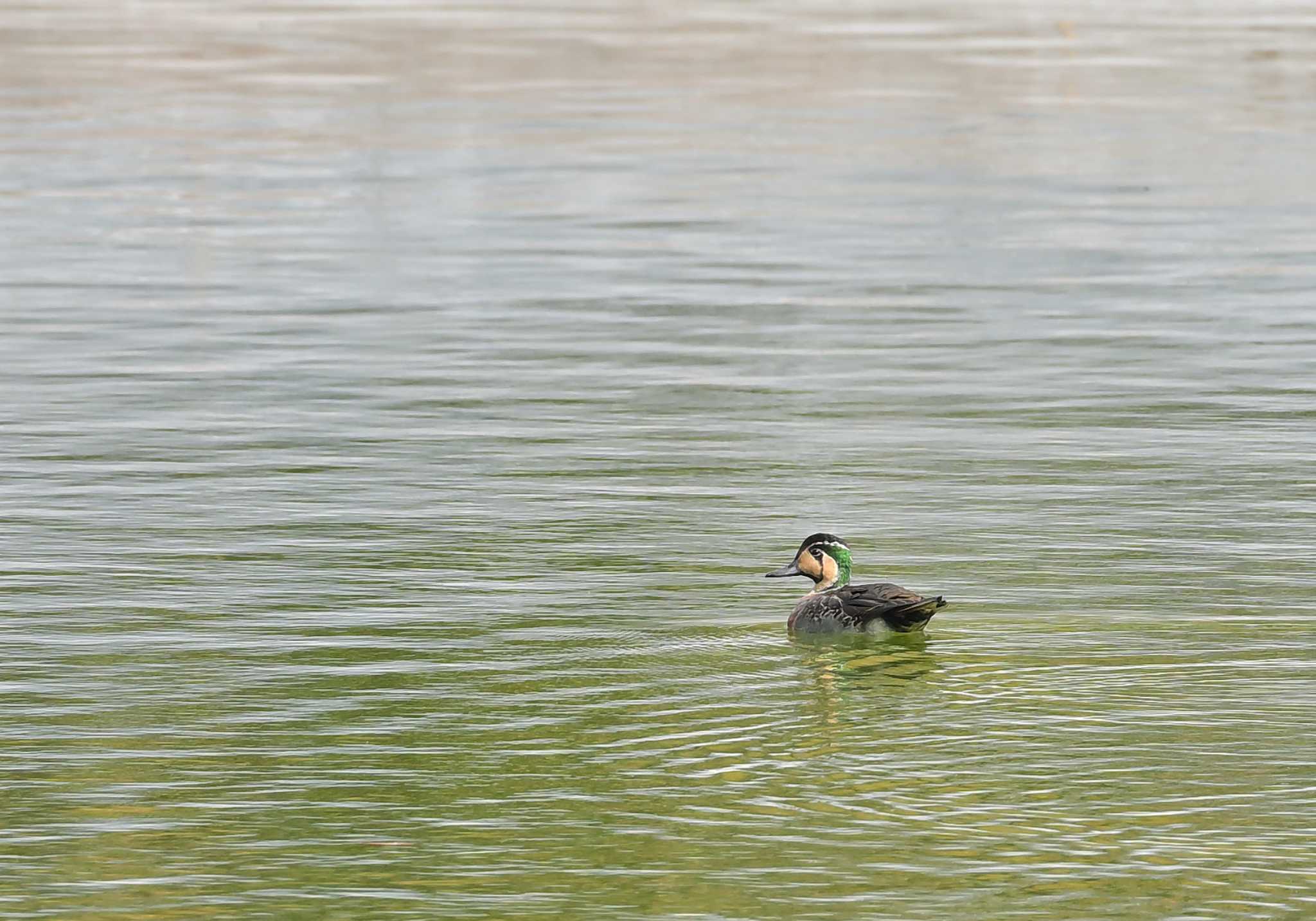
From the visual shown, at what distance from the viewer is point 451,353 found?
2075cm

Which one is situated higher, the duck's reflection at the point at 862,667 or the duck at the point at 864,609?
the duck at the point at 864,609

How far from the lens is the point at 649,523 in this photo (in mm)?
14766

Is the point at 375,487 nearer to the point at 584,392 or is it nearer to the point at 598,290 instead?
the point at 584,392

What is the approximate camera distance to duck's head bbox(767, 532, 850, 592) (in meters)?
12.5

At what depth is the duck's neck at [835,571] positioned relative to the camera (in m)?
12.5

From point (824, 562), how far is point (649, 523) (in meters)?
2.37

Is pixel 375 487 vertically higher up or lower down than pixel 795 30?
lower down

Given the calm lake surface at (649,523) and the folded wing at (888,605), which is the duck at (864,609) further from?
the calm lake surface at (649,523)

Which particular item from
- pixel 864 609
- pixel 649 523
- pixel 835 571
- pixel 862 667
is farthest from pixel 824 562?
pixel 649 523

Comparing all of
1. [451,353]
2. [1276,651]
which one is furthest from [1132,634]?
[451,353]

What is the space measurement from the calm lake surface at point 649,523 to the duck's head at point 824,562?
1.01ft

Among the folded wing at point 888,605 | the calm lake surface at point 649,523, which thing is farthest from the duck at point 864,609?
the calm lake surface at point 649,523

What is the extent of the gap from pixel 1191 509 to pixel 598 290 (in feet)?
31.3

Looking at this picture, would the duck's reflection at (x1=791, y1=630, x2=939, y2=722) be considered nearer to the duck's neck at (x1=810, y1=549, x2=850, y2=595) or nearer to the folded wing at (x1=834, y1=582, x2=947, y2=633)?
the folded wing at (x1=834, y1=582, x2=947, y2=633)
